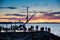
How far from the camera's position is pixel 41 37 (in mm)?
7012

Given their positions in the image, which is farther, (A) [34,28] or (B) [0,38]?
(A) [34,28]

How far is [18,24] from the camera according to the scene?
7348mm

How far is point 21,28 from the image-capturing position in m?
7.51

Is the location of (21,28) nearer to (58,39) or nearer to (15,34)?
(15,34)

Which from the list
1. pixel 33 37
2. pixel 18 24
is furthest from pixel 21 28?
pixel 33 37

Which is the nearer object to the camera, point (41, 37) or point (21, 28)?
point (41, 37)

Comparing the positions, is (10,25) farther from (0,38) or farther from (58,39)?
(58,39)

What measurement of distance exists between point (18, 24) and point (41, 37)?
31.5 inches

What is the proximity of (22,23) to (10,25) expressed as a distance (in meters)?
0.36

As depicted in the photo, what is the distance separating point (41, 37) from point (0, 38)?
3.63 ft

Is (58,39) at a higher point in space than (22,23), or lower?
lower

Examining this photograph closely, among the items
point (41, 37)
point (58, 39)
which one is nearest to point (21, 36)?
point (41, 37)

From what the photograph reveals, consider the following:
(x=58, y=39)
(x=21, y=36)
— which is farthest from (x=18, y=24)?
(x=58, y=39)

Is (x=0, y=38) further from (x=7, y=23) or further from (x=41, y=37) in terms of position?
(x=41, y=37)
